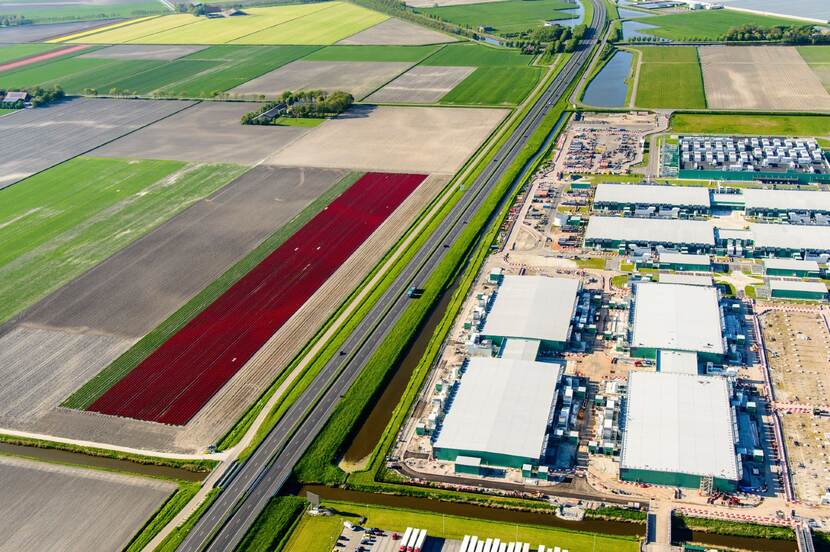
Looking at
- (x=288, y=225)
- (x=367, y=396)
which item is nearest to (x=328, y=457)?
(x=367, y=396)

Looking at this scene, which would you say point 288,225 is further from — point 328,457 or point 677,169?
point 677,169

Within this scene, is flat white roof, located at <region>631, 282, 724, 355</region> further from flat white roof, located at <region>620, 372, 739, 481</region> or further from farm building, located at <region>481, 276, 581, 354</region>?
farm building, located at <region>481, 276, 581, 354</region>

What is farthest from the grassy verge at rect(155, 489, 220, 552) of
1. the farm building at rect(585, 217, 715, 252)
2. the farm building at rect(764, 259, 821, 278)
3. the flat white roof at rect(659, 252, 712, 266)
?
the farm building at rect(764, 259, 821, 278)

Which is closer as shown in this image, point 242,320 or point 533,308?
point 533,308

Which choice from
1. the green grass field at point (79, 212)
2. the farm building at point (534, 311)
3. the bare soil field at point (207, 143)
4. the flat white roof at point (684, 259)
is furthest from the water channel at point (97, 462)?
the bare soil field at point (207, 143)

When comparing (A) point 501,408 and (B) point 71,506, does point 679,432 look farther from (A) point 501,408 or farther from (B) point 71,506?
(B) point 71,506

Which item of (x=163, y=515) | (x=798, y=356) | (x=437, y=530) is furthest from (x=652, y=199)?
(x=163, y=515)

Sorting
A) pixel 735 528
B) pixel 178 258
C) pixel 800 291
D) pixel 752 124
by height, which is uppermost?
pixel 752 124
